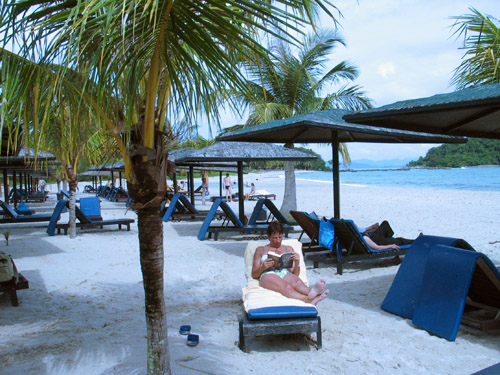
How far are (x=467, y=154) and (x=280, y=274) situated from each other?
9563cm

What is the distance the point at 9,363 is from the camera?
3486 mm

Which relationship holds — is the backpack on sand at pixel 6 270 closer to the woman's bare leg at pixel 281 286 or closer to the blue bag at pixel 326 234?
the woman's bare leg at pixel 281 286

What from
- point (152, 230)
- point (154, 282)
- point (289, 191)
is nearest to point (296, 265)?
point (154, 282)

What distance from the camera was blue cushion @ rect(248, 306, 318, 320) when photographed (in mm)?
3707

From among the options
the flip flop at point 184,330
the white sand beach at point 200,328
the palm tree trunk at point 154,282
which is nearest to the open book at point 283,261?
the white sand beach at point 200,328

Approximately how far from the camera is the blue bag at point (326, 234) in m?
6.62

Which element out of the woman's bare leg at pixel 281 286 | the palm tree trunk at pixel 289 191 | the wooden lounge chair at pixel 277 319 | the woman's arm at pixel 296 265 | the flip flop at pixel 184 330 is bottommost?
the flip flop at pixel 184 330

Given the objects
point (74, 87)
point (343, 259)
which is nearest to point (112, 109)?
point (74, 87)

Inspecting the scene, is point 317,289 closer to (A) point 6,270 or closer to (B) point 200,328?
(B) point 200,328

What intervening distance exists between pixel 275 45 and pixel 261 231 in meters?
7.54

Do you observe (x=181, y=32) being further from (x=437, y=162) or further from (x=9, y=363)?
(x=437, y=162)

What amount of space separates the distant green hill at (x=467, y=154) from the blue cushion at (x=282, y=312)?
262 ft

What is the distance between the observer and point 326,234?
21.9 ft

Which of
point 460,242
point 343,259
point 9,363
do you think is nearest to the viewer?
point 9,363
